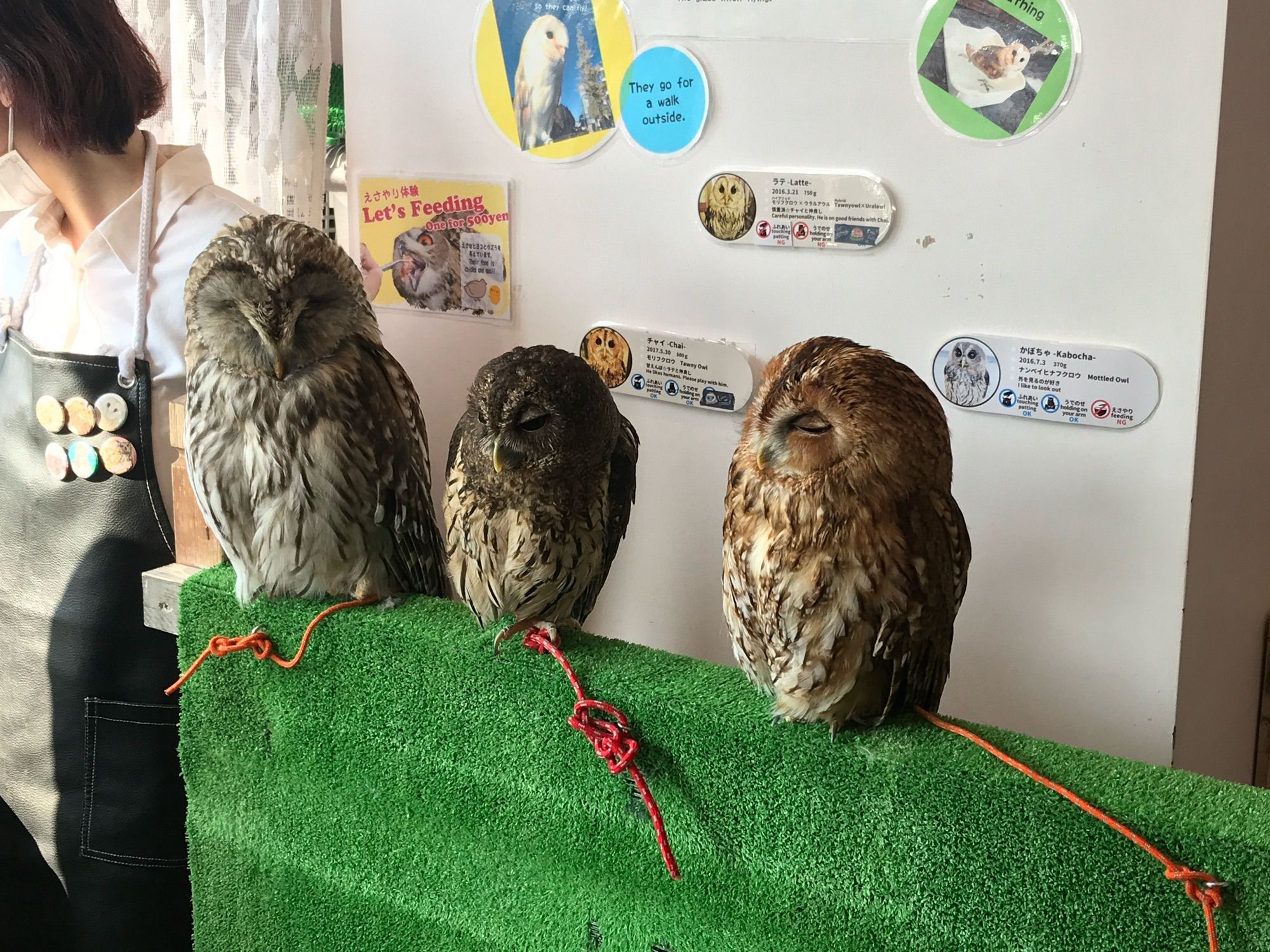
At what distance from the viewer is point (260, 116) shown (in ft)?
4.81

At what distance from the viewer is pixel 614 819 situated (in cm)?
101

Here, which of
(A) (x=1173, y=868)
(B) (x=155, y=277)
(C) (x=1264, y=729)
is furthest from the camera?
(B) (x=155, y=277)

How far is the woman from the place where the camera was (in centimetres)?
139

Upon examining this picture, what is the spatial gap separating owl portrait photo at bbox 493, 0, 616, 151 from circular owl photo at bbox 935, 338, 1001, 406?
48cm

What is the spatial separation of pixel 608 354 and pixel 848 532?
1.90 feet

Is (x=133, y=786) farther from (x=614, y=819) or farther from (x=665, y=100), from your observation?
(x=665, y=100)

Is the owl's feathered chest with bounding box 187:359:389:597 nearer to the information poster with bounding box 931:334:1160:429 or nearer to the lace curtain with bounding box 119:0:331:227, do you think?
the lace curtain with bounding box 119:0:331:227

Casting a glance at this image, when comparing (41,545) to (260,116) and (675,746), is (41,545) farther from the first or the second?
(675,746)

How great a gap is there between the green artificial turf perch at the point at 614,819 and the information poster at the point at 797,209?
472 millimetres

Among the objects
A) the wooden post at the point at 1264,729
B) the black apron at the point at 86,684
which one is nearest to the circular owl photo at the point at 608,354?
the black apron at the point at 86,684

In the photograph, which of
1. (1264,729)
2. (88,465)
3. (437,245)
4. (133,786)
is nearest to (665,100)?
(437,245)

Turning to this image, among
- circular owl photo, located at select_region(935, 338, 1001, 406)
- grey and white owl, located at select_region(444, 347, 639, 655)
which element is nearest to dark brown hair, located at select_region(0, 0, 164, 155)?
grey and white owl, located at select_region(444, 347, 639, 655)

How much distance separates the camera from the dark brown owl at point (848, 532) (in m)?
0.81

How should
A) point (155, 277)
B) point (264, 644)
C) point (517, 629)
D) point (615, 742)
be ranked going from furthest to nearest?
point (155, 277), point (264, 644), point (517, 629), point (615, 742)
